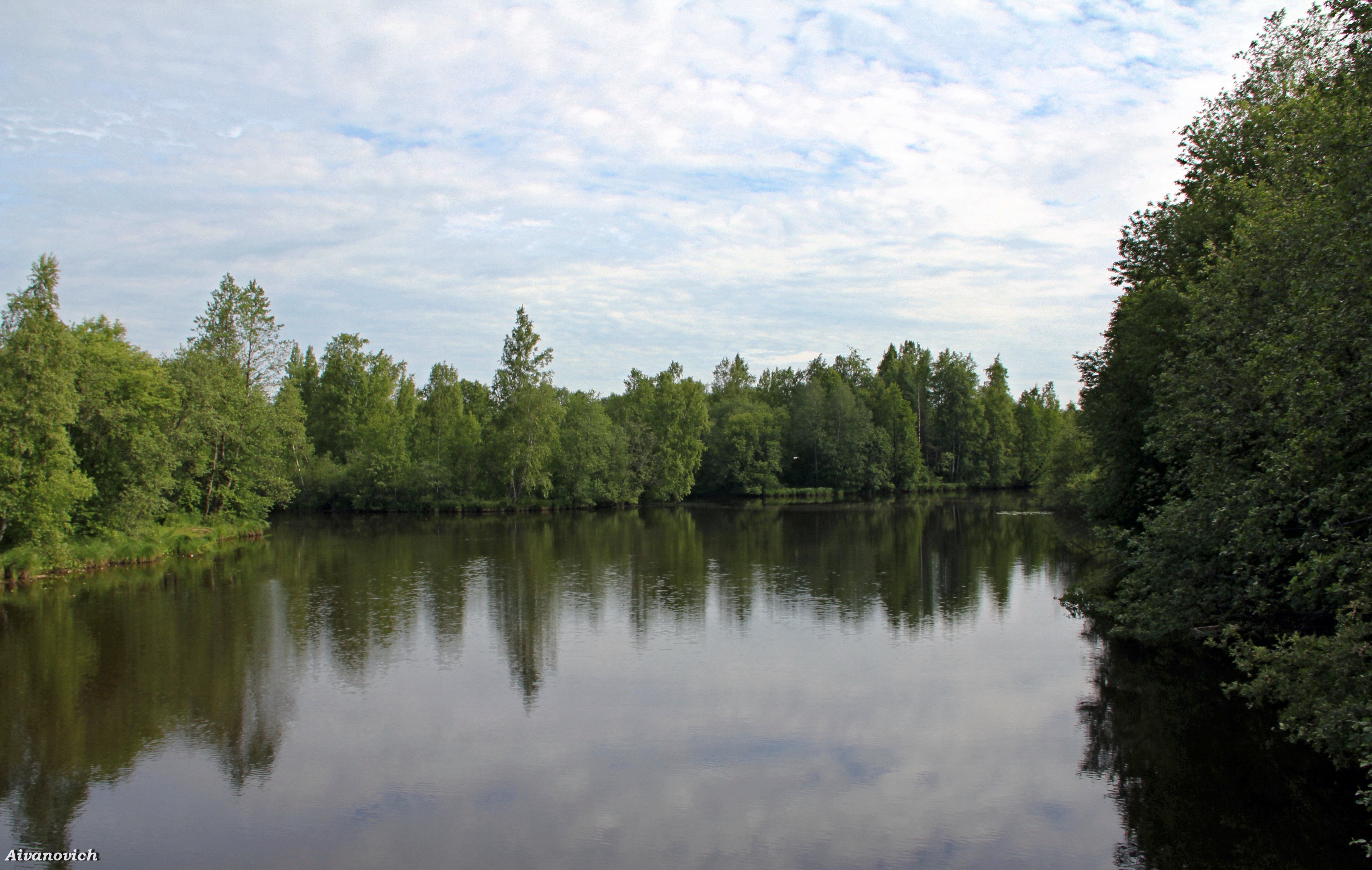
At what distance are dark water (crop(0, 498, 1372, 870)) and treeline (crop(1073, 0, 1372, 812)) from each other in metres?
1.66

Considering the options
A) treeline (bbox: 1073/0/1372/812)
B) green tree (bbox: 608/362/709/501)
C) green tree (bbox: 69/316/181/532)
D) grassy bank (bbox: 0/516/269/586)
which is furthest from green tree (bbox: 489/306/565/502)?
treeline (bbox: 1073/0/1372/812)

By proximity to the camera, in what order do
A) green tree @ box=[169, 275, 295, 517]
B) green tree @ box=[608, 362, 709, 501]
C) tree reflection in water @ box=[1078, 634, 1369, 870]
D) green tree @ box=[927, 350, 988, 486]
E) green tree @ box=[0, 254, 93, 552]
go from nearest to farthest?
tree reflection in water @ box=[1078, 634, 1369, 870] < green tree @ box=[0, 254, 93, 552] < green tree @ box=[169, 275, 295, 517] < green tree @ box=[608, 362, 709, 501] < green tree @ box=[927, 350, 988, 486]

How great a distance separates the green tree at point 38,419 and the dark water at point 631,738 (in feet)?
8.13

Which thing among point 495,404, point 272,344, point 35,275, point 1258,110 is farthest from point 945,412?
point 35,275

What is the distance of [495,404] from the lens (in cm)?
6150

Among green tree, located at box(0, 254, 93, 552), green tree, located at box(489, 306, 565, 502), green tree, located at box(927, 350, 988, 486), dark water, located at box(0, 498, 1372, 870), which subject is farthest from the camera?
green tree, located at box(927, 350, 988, 486)

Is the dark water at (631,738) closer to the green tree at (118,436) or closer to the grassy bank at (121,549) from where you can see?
the grassy bank at (121,549)

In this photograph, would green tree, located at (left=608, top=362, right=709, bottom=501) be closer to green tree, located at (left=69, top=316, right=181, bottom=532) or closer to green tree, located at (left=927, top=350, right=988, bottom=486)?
green tree, located at (left=927, top=350, right=988, bottom=486)

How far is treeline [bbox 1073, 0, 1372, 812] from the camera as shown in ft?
28.7

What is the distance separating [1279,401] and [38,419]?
29.3 metres

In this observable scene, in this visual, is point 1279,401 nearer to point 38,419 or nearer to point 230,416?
point 38,419

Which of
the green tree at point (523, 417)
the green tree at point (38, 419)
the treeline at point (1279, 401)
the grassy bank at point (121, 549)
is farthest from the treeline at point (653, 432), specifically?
the treeline at point (1279, 401)

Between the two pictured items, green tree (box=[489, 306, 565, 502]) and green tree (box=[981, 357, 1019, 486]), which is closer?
green tree (box=[489, 306, 565, 502])

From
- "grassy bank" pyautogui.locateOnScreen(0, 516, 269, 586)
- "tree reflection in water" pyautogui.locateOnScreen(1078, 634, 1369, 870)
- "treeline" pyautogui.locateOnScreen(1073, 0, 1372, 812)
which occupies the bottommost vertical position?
"tree reflection in water" pyautogui.locateOnScreen(1078, 634, 1369, 870)
